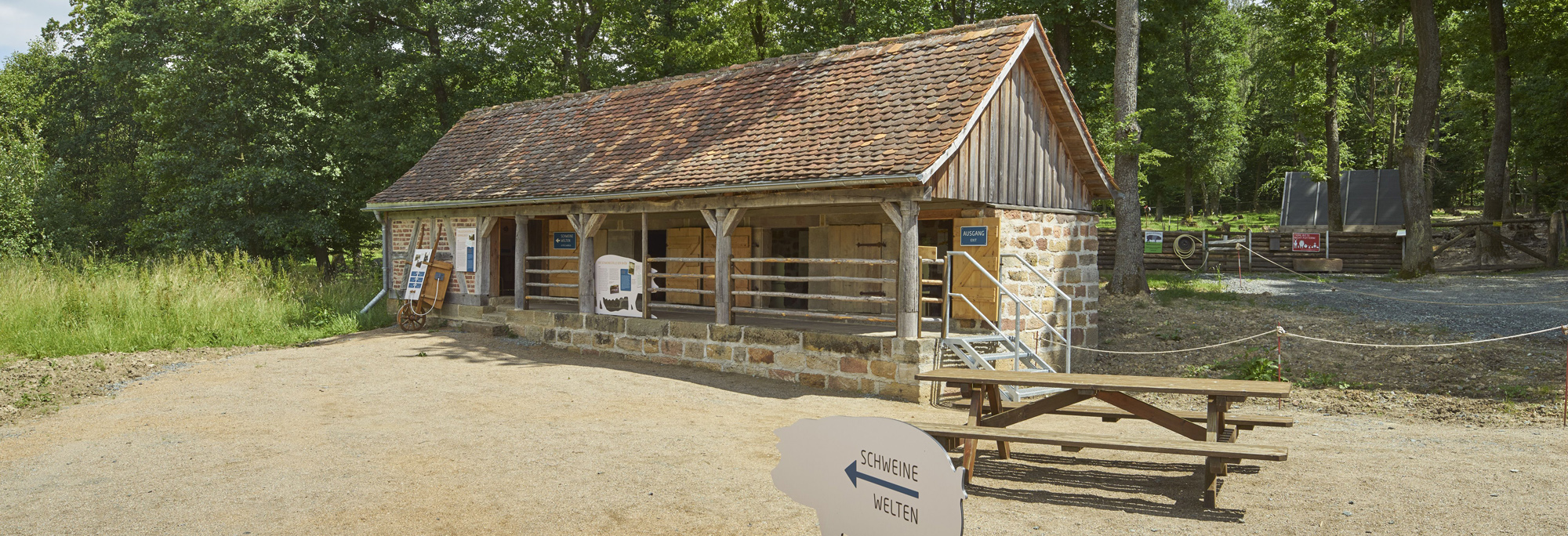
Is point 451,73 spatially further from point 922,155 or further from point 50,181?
point 922,155

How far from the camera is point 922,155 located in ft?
31.4

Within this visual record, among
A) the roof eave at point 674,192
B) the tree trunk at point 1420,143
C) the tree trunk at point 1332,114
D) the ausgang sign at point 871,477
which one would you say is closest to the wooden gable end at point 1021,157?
the roof eave at point 674,192

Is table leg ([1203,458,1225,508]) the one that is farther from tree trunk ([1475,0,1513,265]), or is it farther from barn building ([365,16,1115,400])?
tree trunk ([1475,0,1513,265])

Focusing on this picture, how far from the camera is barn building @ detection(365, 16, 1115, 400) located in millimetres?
10164

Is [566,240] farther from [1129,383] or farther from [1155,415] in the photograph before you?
[1129,383]

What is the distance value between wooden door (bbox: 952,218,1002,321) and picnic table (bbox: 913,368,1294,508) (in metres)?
4.35

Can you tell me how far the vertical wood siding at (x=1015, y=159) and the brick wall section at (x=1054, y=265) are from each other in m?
0.23

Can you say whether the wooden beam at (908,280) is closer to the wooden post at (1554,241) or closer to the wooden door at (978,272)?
the wooden door at (978,272)

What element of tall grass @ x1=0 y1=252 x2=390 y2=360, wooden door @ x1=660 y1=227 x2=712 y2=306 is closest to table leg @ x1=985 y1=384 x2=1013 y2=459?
wooden door @ x1=660 y1=227 x2=712 y2=306

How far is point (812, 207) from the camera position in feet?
44.4

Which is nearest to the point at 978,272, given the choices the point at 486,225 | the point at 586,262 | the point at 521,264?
the point at 586,262

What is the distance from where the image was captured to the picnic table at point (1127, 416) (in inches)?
215

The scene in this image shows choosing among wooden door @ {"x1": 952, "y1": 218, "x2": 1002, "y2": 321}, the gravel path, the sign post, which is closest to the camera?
wooden door @ {"x1": 952, "y1": 218, "x2": 1002, "y2": 321}

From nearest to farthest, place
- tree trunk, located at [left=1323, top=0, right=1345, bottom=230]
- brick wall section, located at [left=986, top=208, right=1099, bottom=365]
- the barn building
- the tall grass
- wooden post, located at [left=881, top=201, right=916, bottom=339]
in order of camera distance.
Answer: wooden post, located at [left=881, top=201, right=916, bottom=339], the barn building, brick wall section, located at [left=986, top=208, right=1099, bottom=365], the tall grass, tree trunk, located at [left=1323, top=0, right=1345, bottom=230]
